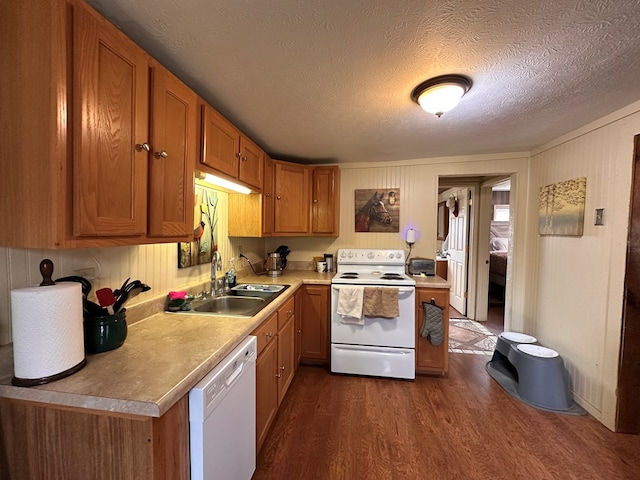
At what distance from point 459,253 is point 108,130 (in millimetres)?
4534

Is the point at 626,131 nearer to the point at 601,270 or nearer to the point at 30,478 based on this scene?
the point at 601,270

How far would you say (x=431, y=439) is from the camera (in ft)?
5.79

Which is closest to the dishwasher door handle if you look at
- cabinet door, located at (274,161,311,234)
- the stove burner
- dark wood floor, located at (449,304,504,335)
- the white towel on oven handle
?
the white towel on oven handle

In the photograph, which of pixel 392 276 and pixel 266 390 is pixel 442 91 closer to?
pixel 392 276

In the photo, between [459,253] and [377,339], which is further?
[459,253]

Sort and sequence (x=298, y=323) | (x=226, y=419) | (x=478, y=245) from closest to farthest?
(x=226, y=419) < (x=298, y=323) < (x=478, y=245)

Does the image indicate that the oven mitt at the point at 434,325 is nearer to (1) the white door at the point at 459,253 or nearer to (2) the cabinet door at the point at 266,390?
(2) the cabinet door at the point at 266,390

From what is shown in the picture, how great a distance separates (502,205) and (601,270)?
5.17 meters

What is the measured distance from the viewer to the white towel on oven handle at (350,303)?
242cm

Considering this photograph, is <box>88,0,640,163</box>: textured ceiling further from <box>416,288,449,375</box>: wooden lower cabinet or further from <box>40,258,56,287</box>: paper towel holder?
<box>416,288,449,375</box>: wooden lower cabinet

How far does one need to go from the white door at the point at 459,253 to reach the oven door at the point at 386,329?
6.86ft

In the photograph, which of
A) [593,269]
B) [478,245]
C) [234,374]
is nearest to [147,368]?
[234,374]

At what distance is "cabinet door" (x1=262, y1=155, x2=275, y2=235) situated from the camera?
2.54 meters

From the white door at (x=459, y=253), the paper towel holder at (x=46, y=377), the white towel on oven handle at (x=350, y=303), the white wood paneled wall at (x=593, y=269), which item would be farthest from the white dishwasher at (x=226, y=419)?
the white door at (x=459, y=253)
